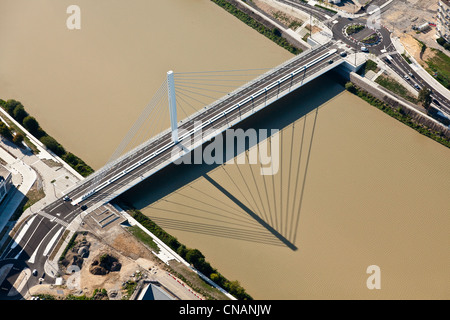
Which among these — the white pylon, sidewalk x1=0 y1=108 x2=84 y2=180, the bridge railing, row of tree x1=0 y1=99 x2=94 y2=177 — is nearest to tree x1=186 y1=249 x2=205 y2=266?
the bridge railing

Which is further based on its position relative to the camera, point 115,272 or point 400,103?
point 400,103

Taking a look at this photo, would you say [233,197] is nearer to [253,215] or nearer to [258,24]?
[253,215]

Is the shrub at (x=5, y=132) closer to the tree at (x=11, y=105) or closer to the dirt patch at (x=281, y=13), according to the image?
the tree at (x=11, y=105)

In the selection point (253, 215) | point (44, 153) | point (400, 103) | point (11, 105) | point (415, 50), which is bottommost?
point (253, 215)

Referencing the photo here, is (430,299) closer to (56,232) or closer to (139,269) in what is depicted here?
(139,269)

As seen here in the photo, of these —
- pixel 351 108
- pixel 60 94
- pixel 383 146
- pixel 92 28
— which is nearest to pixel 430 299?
pixel 383 146

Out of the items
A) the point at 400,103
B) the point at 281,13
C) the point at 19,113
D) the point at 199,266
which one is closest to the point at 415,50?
the point at 400,103
